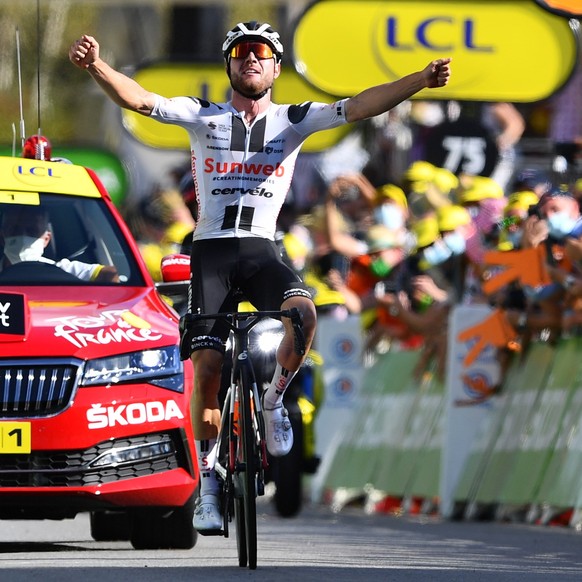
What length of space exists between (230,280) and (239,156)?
60cm

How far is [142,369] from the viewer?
1077 cm

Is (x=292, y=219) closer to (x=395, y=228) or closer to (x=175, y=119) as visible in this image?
(x=395, y=228)

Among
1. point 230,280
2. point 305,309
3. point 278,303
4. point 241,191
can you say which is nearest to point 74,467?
point 230,280

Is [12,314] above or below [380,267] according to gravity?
above

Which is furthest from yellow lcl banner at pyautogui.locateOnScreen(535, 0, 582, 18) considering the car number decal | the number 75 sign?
the number 75 sign

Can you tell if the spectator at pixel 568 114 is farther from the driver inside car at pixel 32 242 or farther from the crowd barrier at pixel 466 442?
the driver inside car at pixel 32 242

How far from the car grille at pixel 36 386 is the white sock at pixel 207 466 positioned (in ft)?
2.21

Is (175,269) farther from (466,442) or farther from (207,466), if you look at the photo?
(466,442)

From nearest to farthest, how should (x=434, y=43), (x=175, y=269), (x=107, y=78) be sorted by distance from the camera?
(x=107, y=78) < (x=175, y=269) < (x=434, y=43)

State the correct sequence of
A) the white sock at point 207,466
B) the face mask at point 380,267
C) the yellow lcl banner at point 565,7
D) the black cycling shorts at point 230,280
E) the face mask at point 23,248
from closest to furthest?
the black cycling shorts at point 230,280 < the white sock at point 207,466 < the face mask at point 23,248 < the yellow lcl banner at point 565,7 < the face mask at point 380,267

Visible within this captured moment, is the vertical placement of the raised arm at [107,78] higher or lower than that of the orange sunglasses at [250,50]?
lower

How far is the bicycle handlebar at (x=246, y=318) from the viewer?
9.94 m

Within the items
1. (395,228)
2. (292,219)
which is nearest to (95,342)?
(395,228)

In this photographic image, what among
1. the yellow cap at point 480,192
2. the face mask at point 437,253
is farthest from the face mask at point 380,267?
the yellow cap at point 480,192
